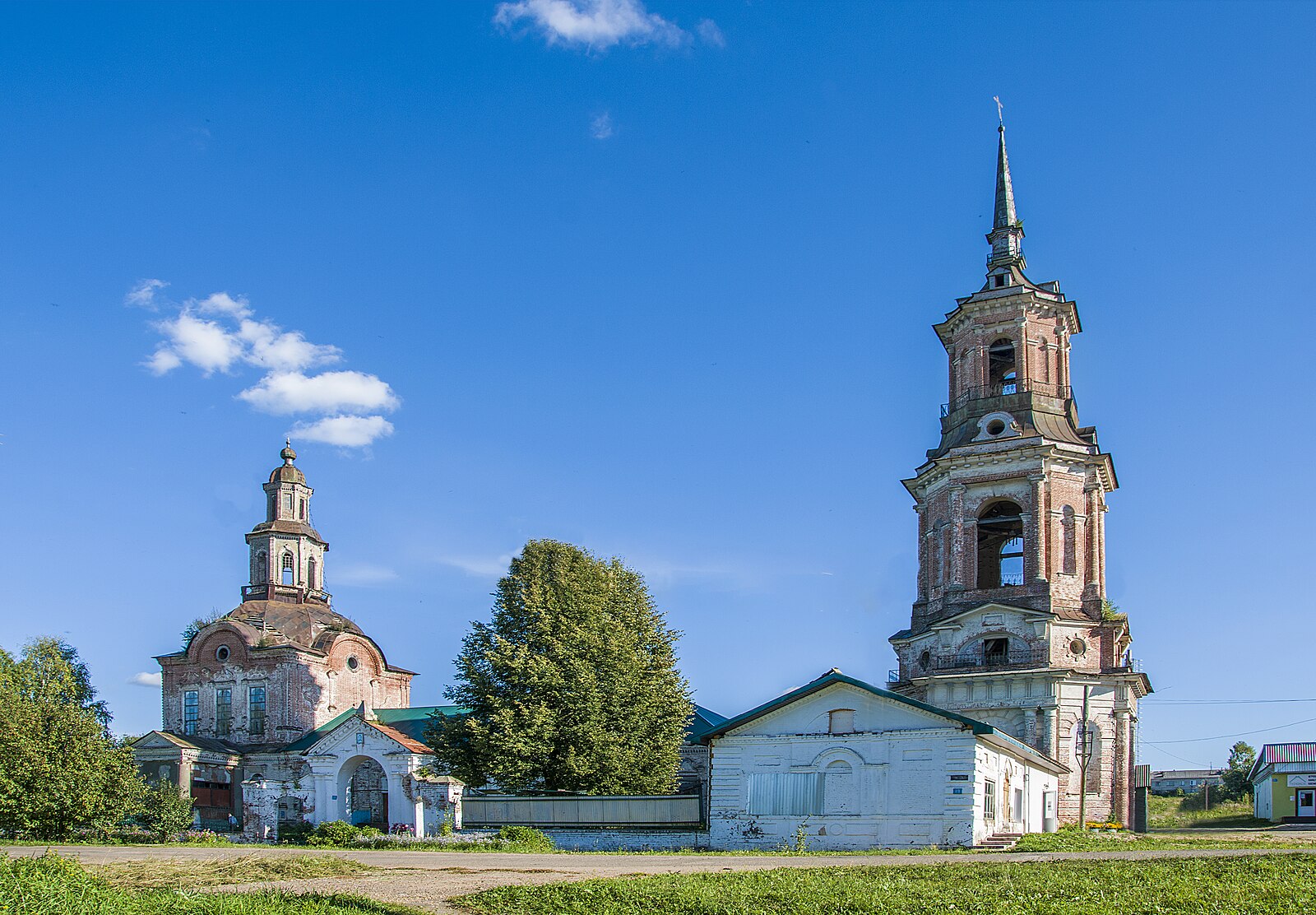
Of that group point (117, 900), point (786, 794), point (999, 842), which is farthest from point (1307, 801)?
point (117, 900)

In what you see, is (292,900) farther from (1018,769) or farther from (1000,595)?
(1000,595)

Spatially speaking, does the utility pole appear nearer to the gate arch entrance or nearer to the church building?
the church building

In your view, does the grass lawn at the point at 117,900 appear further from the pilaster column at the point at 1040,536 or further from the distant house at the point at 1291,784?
the distant house at the point at 1291,784

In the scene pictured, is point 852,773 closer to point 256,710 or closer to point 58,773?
point 58,773

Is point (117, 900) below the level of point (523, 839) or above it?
above

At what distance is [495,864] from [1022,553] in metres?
24.2

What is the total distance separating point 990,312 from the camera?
4116cm

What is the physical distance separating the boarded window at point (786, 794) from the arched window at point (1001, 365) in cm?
1816

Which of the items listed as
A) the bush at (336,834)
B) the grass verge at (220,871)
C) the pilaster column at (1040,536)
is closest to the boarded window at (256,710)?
the bush at (336,834)

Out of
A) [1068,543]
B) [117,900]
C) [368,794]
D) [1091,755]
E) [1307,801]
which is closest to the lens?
[117,900]

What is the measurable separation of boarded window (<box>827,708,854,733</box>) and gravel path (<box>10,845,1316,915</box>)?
5026 mm

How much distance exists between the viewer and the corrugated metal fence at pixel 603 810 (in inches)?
1121

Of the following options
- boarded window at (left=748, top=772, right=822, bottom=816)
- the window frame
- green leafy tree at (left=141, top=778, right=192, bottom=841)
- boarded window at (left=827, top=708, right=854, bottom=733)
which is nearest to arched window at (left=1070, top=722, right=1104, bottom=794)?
boarded window at (left=827, top=708, right=854, bottom=733)

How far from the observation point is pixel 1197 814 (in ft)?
191
